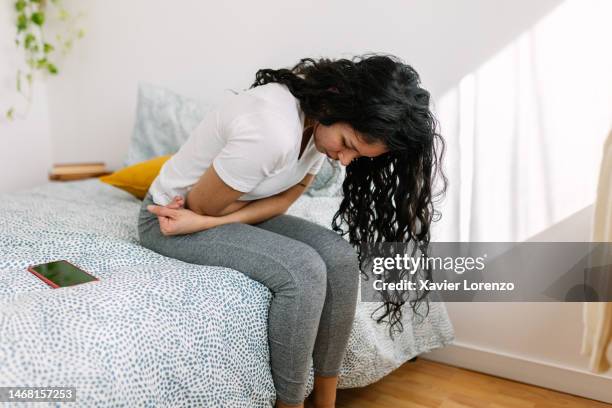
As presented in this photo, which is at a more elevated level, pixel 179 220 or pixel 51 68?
pixel 51 68

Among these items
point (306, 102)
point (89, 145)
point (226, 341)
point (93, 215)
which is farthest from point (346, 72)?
point (89, 145)

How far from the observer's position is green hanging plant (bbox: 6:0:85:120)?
2.63 m

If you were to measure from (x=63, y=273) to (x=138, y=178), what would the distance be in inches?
31.7

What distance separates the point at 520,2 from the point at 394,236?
83cm

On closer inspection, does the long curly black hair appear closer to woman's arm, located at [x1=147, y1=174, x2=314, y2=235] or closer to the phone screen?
woman's arm, located at [x1=147, y1=174, x2=314, y2=235]

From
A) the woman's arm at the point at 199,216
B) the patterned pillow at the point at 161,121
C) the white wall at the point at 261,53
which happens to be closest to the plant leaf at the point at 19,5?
the white wall at the point at 261,53

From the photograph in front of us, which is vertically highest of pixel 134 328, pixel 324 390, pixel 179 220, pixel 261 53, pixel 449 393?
pixel 261 53

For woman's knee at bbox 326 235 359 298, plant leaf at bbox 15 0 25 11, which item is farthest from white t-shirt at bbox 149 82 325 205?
plant leaf at bbox 15 0 25 11

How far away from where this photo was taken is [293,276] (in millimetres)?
1003

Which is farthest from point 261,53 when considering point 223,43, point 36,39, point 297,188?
point 36,39

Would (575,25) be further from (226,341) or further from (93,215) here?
(93,215)

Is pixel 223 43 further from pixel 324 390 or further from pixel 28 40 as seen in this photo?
pixel 324 390

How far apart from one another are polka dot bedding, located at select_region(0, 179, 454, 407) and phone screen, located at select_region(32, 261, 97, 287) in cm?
2

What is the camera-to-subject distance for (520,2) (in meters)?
1.54
